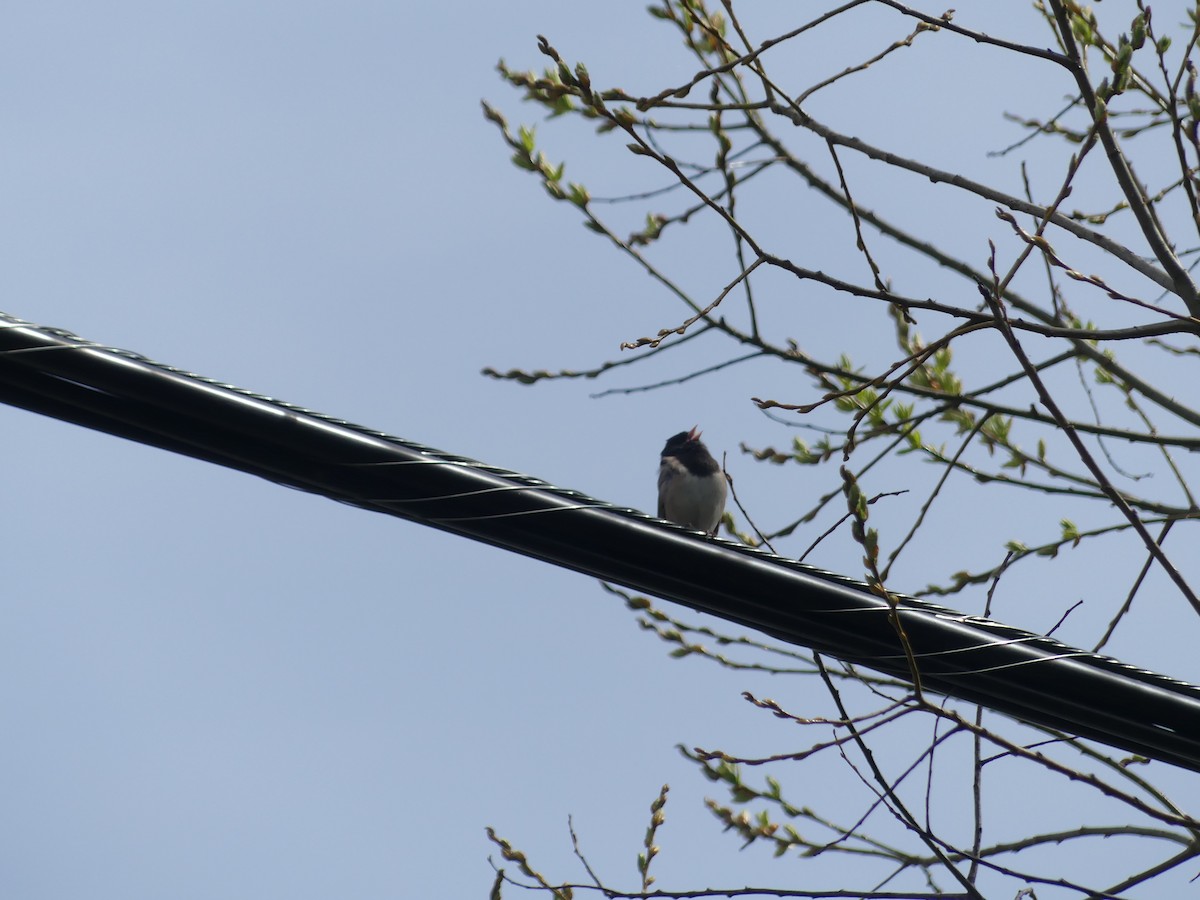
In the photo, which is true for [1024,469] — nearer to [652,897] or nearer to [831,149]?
[831,149]

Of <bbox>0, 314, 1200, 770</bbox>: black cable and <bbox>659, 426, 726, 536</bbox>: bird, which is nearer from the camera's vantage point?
<bbox>0, 314, 1200, 770</bbox>: black cable

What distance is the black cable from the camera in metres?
1.98

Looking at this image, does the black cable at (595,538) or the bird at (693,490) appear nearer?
the black cable at (595,538)

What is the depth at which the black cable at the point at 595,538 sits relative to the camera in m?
1.98

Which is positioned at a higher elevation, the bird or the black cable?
the bird

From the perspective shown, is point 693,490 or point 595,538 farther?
point 693,490

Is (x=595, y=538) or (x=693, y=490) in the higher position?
(x=693, y=490)

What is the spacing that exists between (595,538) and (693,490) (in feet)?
13.6

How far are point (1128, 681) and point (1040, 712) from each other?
0.54 feet

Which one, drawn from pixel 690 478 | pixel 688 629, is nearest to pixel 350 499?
pixel 688 629

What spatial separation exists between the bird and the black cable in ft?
12.8

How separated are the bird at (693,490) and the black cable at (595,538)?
12.8 feet

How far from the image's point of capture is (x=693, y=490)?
20.5 feet

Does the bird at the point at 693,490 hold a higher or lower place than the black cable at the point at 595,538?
higher
